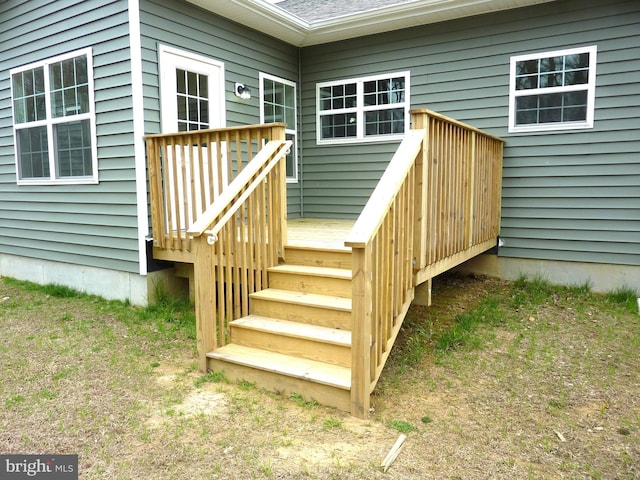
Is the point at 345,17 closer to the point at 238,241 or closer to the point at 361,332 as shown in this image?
the point at 238,241

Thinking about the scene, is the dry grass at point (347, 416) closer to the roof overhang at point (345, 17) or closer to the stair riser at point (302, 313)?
the stair riser at point (302, 313)

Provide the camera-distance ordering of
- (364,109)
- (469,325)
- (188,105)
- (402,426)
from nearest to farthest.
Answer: (402,426) < (469,325) < (188,105) < (364,109)

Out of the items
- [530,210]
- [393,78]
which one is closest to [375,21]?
[393,78]

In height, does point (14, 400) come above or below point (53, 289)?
below

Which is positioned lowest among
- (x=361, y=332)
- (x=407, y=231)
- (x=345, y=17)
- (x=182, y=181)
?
(x=361, y=332)

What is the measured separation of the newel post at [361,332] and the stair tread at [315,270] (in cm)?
95

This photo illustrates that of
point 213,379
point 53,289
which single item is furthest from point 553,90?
point 53,289

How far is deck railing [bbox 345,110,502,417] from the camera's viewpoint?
110 inches

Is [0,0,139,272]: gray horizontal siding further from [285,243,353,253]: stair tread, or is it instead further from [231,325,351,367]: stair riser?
[231,325,351,367]: stair riser

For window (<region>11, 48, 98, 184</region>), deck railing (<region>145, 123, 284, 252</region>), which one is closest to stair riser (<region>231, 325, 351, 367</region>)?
deck railing (<region>145, 123, 284, 252</region>)

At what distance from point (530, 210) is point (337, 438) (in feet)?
14.6

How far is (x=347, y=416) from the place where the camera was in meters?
2.88

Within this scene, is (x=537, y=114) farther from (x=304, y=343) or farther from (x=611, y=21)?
(x=304, y=343)

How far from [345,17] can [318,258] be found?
3.96 m
